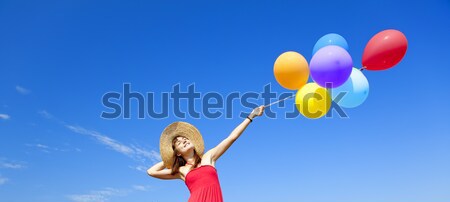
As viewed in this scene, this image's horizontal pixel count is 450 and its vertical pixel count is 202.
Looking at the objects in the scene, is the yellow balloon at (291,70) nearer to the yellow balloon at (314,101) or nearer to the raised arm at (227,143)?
the yellow balloon at (314,101)

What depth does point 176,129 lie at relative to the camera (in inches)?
179

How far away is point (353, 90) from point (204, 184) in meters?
2.56

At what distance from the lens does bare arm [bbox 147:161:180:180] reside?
443cm

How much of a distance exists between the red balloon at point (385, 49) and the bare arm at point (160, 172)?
2995 millimetres

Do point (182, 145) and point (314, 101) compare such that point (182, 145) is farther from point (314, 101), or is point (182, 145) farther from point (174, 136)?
point (314, 101)

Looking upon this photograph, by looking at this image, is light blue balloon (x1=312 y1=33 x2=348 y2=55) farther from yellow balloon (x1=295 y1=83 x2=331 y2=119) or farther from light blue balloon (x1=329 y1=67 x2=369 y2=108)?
yellow balloon (x1=295 y1=83 x2=331 y2=119)

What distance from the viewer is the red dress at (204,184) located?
381cm

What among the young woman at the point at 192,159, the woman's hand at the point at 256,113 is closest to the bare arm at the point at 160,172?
the young woman at the point at 192,159

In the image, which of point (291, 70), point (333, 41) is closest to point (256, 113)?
point (291, 70)

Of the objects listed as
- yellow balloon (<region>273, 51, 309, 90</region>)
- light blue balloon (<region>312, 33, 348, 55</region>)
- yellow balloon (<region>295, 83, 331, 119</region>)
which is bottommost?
yellow balloon (<region>295, 83, 331, 119</region>)

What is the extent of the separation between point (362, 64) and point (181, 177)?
2952 millimetres

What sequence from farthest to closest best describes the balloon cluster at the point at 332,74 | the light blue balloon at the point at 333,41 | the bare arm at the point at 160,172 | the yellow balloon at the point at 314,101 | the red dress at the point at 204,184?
the light blue balloon at the point at 333,41 < the yellow balloon at the point at 314,101 < the balloon cluster at the point at 332,74 < the bare arm at the point at 160,172 < the red dress at the point at 204,184

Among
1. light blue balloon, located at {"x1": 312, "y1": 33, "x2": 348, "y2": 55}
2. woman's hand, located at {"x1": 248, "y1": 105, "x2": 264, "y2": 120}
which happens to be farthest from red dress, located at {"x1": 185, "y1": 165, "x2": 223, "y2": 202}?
light blue balloon, located at {"x1": 312, "y1": 33, "x2": 348, "y2": 55}

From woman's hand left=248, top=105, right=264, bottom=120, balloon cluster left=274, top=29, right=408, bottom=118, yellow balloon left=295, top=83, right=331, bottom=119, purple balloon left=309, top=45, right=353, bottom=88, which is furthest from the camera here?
yellow balloon left=295, top=83, right=331, bottom=119
